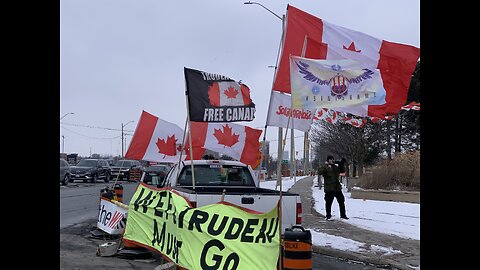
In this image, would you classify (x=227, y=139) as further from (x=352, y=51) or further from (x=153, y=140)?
(x=352, y=51)

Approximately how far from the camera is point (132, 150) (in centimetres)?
1176

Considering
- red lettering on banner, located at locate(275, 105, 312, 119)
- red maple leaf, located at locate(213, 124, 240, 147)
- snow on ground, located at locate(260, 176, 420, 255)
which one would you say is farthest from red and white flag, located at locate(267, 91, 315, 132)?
red maple leaf, located at locate(213, 124, 240, 147)

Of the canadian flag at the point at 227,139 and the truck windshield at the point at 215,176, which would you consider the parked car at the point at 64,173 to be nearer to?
the canadian flag at the point at 227,139

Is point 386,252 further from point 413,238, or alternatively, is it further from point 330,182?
point 330,182

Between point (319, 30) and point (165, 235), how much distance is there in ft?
13.2

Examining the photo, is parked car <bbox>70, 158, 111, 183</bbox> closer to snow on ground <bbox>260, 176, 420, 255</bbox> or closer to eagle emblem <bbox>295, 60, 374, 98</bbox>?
snow on ground <bbox>260, 176, 420, 255</bbox>

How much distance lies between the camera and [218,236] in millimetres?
6320

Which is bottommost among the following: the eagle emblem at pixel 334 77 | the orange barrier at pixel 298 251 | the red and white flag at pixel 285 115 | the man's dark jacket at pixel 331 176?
the orange barrier at pixel 298 251

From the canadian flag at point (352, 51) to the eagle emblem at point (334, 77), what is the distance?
561mm

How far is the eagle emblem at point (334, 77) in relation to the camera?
6922mm

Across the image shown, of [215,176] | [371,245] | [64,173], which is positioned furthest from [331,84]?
[64,173]

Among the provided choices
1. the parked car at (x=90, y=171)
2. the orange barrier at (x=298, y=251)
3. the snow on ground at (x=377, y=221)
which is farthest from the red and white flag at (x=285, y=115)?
the parked car at (x=90, y=171)

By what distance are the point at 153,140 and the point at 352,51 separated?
585 centimetres
